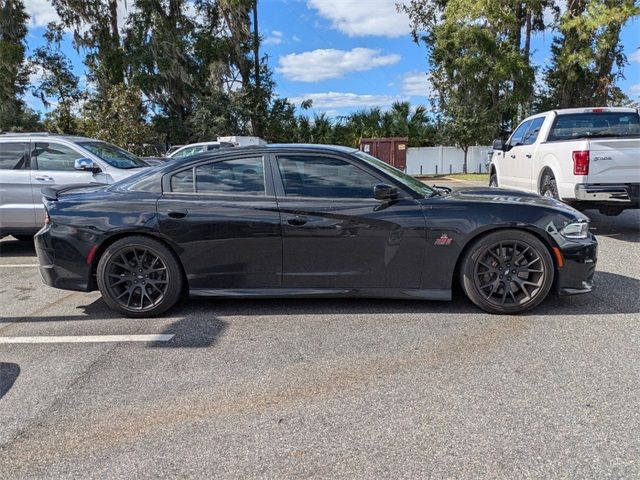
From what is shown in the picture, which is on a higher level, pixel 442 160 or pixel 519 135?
pixel 519 135

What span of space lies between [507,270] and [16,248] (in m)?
7.57

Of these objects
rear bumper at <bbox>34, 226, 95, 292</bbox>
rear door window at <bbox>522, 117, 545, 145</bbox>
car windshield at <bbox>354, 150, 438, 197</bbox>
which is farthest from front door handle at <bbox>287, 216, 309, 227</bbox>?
rear door window at <bbox>522, 117, 545, 145</bbox>

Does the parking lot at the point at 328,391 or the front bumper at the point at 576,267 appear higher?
the front bumper at the point at 576,267

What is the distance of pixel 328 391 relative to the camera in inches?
126

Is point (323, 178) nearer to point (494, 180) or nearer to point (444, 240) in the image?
point (444, 240)

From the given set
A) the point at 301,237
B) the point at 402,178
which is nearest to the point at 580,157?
the point at 402,178

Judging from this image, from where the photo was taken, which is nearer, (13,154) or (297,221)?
(297,221)

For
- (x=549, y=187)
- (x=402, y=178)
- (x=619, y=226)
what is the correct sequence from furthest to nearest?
1. (x=619, y=226)
2. (x=549, y=187)
3. (x=402, y=178)

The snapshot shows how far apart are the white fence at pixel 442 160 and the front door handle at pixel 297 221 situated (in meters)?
23.4

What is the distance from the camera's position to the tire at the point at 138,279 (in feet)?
15.0

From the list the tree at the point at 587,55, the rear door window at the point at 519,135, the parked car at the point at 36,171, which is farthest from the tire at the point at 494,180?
the tree at the point at 587,55

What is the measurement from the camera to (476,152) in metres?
27.4

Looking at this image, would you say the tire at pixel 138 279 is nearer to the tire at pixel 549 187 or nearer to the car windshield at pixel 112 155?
the car windshield at pixel 112 155

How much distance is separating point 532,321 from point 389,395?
1809mm
